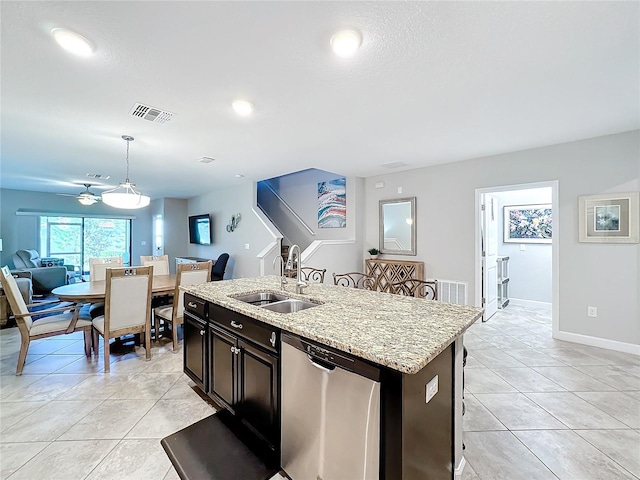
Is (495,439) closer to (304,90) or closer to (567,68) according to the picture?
(567,68)

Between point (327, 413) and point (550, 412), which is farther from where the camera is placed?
point (550, 412)

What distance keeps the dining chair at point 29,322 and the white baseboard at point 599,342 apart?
5600 millimetres

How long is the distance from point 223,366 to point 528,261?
5.64 m

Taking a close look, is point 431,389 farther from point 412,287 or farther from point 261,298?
point 412,287

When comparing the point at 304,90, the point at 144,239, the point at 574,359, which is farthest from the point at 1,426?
the point at 144,239

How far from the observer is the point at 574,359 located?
9.80ft

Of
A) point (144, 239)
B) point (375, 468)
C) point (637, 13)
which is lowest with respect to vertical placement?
point (375, 468)

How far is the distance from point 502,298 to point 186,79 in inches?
224

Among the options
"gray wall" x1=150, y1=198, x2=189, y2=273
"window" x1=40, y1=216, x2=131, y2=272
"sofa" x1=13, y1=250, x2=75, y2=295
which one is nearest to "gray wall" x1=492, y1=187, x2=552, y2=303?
"gray wall" x1=150, y1=198, x2=189, y2=273

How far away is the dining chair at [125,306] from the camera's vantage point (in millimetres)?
2770

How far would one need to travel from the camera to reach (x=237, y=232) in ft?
21.7

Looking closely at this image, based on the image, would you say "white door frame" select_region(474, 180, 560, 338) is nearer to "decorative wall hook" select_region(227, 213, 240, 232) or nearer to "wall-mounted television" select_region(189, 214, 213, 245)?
"decorative wall hook" select_region(227, 213, 240, 232)

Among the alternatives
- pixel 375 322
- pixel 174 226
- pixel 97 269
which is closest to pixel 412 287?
pixel 375 322

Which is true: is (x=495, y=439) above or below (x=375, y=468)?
below
